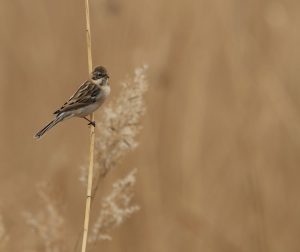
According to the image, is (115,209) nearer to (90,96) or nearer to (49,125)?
(49,125)

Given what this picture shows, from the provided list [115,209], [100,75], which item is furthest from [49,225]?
[100,75]

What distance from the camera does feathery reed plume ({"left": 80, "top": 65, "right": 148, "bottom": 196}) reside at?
214 cm

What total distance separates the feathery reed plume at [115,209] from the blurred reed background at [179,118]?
70 cm

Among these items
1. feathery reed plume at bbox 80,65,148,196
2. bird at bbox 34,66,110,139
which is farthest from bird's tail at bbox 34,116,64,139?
feathery reed plume at bbox 80,65,148,196

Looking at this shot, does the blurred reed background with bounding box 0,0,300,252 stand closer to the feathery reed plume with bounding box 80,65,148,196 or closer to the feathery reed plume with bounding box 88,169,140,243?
the feathery reed plume with bounding box 88,169,140,243

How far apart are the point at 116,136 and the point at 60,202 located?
0.40 m

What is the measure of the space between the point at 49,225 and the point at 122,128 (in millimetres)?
450

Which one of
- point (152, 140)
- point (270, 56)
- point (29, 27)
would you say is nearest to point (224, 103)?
point (270, 56)

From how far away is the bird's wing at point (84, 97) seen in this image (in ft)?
8.50

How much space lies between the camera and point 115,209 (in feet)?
7.33

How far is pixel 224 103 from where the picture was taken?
3625 mm

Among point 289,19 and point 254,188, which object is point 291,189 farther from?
point 289,19

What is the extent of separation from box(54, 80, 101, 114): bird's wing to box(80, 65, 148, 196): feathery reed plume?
39cm

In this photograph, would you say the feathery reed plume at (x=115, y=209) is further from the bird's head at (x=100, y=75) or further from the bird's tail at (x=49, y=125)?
the bird's head at (x=100, y=75)
